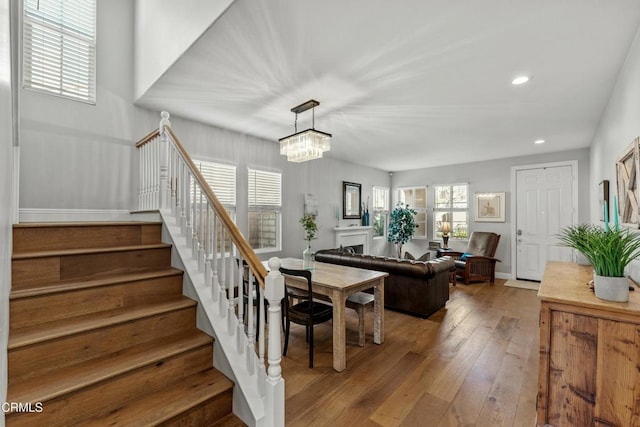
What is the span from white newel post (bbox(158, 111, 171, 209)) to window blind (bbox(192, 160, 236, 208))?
1.27m

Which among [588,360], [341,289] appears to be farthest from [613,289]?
[341,289]

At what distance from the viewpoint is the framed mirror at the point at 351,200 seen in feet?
21.4

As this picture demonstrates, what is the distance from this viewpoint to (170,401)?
1.64 metres

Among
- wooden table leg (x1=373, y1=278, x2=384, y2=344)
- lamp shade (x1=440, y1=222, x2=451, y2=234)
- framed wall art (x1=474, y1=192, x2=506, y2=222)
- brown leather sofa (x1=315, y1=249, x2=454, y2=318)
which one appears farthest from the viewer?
lamp shade (x1=440, y1=222, x2=451, y2=234)

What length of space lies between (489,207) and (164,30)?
6727mm

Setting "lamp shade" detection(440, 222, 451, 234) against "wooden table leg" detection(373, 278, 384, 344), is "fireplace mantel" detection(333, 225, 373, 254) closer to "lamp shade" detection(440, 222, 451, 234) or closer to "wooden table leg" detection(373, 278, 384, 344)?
"lamp shade" detection(440, 222, 451, 234)

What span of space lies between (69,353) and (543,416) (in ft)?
9.19

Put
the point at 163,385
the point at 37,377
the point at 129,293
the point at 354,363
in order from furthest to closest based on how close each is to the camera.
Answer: the point at 354,363, the point at 129,293, the point at 163,385, the point at 37,377

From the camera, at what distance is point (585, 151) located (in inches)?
214

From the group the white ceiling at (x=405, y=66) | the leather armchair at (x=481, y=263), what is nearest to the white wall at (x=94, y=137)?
the white ceiling at (x=405, y=66)

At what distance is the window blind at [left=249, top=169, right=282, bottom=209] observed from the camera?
186 inches

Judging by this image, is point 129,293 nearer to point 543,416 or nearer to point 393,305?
point 543,416

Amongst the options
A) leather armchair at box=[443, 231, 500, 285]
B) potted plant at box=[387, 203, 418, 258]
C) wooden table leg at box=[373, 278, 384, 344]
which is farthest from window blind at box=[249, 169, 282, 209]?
leather armchair at box=[443, 231, 500, 285]

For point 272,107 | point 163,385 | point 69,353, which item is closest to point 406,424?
point 163,385
